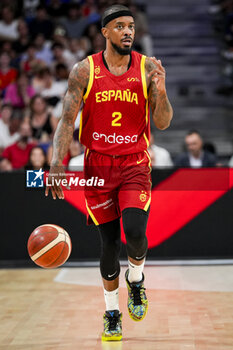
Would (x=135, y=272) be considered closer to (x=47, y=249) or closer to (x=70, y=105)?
(x=47, y=249)

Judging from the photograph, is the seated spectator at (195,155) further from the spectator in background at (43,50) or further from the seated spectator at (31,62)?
the spectator in background at (43,50)

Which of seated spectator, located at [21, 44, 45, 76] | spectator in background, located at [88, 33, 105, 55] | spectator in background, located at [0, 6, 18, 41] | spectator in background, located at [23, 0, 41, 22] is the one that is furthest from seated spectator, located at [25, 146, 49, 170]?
spectator in background, located at [23, 0, 41, 22]

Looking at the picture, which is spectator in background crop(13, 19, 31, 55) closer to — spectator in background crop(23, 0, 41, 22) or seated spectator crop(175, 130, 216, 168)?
spectator in background crop(23, 0, 41, 22)

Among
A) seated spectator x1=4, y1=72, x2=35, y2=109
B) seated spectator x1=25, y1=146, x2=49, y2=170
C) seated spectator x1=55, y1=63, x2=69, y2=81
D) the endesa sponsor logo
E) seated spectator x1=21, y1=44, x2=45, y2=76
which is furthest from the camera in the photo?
seated spectator x1=21, y1=44, x2=45, y2=76

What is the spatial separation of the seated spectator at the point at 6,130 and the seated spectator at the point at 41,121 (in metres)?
0.45

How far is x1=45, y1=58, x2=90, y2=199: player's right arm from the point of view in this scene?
4539 mm

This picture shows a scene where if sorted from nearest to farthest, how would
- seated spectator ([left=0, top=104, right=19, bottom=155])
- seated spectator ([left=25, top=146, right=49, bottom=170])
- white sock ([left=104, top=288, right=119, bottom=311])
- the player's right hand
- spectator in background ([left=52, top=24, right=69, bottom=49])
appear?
the player's right hand
white sock ([left=104, top=288, right=119, bottom=311])
seated spectator ([left=25, top=146, right=49, bottom=170])
seated spectator ([left=0, top=104, right=19, bottom=155])
spectator in background ([left=52, top=24, right=69, bottom=49])

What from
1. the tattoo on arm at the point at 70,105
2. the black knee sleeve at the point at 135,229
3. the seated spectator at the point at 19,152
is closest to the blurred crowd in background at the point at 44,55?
the seated spectator at the point at 19,152

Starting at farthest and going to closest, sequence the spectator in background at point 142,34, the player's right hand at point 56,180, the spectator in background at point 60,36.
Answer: the spectator in background at point 60,36 → the spectator in background at point 142,34 → the player's right hand at point 56,180

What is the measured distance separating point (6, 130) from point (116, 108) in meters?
6.24

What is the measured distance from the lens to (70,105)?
15.1 ft

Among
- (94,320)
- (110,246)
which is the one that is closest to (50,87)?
(94,320)

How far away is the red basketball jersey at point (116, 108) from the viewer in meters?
4.59

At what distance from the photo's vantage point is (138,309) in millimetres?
4590
